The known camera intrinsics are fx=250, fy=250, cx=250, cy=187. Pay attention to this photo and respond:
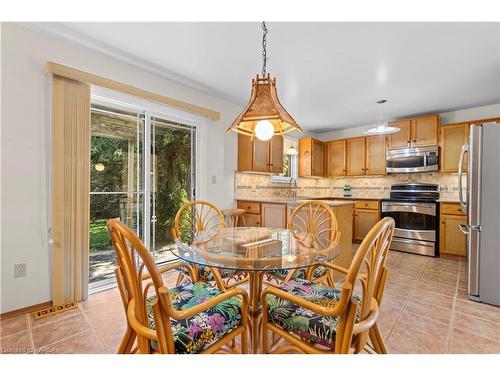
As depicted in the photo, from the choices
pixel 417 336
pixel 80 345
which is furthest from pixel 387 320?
pixel 80 345

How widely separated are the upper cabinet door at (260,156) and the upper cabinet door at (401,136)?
7.64 feet

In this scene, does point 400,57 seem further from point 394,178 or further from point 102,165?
point 102,165

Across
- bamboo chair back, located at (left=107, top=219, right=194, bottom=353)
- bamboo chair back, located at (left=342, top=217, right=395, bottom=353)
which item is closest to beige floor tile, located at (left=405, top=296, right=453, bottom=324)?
bamboo chair back, located at (left=342, top=217, right=395, bottom=353)

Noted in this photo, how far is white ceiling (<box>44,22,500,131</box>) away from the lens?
2.08 m

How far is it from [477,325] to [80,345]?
293 cm

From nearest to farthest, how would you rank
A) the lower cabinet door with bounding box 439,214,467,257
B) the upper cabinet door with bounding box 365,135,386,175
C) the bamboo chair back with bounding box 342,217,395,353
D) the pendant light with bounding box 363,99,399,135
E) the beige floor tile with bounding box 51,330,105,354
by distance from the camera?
1. the bamboo chair back with bounding box 342,217,395,353
2. the beige floor tile with bounding box 51,330,105,354
3. the pendant light with bounding box 363,99,399,135
4. the lower cabinet door with bounding box 439,214,467,257
5. the upper cabinet door with bounding box 365,135,386,175

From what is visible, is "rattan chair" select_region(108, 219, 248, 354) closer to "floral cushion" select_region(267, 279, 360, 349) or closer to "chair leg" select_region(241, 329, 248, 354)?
"chair leg" select_region(241, 329, 248, 354)

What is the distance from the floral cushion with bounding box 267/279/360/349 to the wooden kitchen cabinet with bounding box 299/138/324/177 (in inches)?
154

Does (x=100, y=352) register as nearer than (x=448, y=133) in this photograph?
Yes

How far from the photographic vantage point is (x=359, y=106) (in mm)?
4031

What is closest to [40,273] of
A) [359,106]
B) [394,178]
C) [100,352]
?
[100,352]

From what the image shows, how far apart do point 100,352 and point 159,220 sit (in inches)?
65.9

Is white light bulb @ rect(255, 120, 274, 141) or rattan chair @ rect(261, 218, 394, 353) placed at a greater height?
white light bulb @ rect(255, 120, 274, 141)

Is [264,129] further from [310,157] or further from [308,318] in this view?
[310,157]
